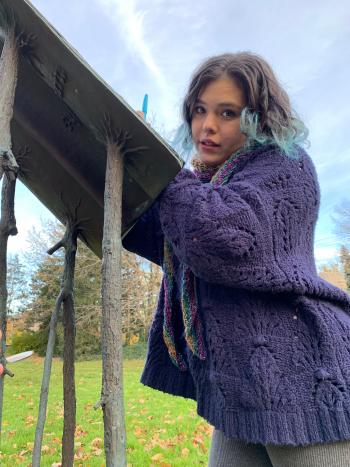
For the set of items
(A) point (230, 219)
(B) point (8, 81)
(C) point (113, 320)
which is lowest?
(C) point (113, 320)

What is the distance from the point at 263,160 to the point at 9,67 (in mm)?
742

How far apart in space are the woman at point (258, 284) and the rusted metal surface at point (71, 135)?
0.12m

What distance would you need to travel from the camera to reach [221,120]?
1.35 meters

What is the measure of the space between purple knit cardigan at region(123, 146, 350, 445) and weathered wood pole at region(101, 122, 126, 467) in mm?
146

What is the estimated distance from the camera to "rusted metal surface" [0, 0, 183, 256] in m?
1.08

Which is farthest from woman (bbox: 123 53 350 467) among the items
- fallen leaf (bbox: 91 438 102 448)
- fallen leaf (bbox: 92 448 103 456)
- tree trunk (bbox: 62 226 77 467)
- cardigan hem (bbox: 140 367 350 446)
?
fallen leaf (bbox: 91 438 102 448)

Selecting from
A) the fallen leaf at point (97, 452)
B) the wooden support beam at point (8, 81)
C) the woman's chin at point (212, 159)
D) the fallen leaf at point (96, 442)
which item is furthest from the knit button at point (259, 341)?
the fallen leaf at point (96, 442)

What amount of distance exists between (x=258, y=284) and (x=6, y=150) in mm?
717

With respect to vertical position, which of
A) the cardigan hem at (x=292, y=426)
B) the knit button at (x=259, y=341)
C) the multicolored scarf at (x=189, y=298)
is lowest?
the cardigan hem at (x=292, y=426)

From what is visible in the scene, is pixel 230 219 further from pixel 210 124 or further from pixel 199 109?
pixel 199 109

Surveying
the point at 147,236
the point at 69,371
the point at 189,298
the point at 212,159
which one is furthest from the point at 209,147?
the point at 69,371

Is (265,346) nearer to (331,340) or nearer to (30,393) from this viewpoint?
(331,340)

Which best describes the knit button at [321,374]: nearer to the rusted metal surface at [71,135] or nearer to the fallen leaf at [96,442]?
the rusted metal surface at [71,135]

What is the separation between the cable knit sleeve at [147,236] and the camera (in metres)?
1.50
